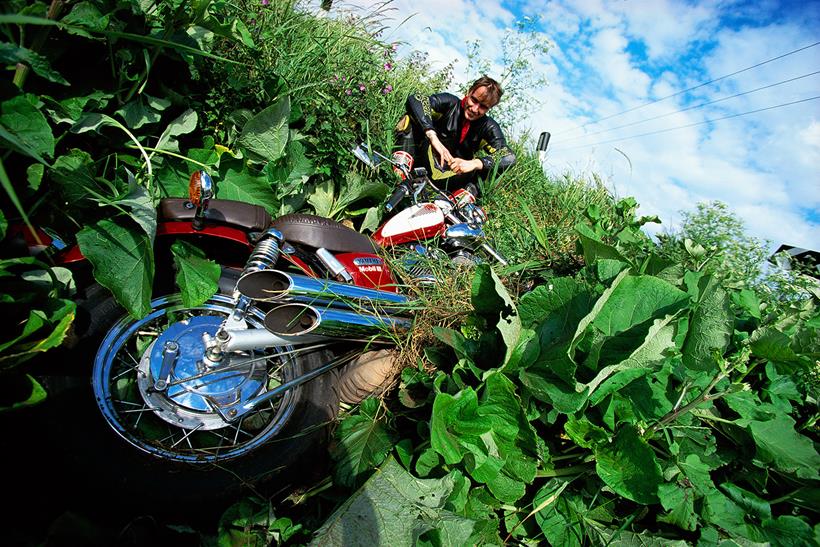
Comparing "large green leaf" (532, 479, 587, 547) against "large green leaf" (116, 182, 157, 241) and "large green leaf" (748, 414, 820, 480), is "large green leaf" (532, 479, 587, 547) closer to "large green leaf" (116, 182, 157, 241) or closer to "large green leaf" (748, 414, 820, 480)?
"large green leaf" (748, 414, 820, 480)

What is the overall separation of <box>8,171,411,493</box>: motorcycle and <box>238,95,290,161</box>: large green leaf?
0.64 metres

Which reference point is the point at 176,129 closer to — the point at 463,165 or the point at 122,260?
the point at 122,260

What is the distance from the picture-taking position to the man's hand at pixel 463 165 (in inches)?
148

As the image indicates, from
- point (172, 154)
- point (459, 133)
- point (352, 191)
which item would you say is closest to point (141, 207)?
point (172, 154)

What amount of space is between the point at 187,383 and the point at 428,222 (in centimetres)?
174

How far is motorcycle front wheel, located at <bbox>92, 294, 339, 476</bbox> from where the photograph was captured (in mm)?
1605

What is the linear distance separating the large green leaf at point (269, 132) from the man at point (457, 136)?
1775mm

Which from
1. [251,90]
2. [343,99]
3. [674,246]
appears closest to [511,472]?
[674,246]

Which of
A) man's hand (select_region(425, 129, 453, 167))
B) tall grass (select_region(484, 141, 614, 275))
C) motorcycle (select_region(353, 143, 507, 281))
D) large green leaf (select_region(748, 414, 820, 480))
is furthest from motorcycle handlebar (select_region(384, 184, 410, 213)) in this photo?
large green leaf (select_region(748, 414, 820, 480))

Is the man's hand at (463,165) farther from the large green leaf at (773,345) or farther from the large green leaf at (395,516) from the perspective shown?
the large green leaf at (395,516)

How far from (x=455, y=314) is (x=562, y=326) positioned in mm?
690

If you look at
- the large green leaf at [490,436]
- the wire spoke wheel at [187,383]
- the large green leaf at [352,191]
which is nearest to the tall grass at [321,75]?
the large green leaf at [352,191]

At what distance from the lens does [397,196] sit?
2.97 m

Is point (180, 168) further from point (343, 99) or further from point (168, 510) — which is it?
point (343, 99)
